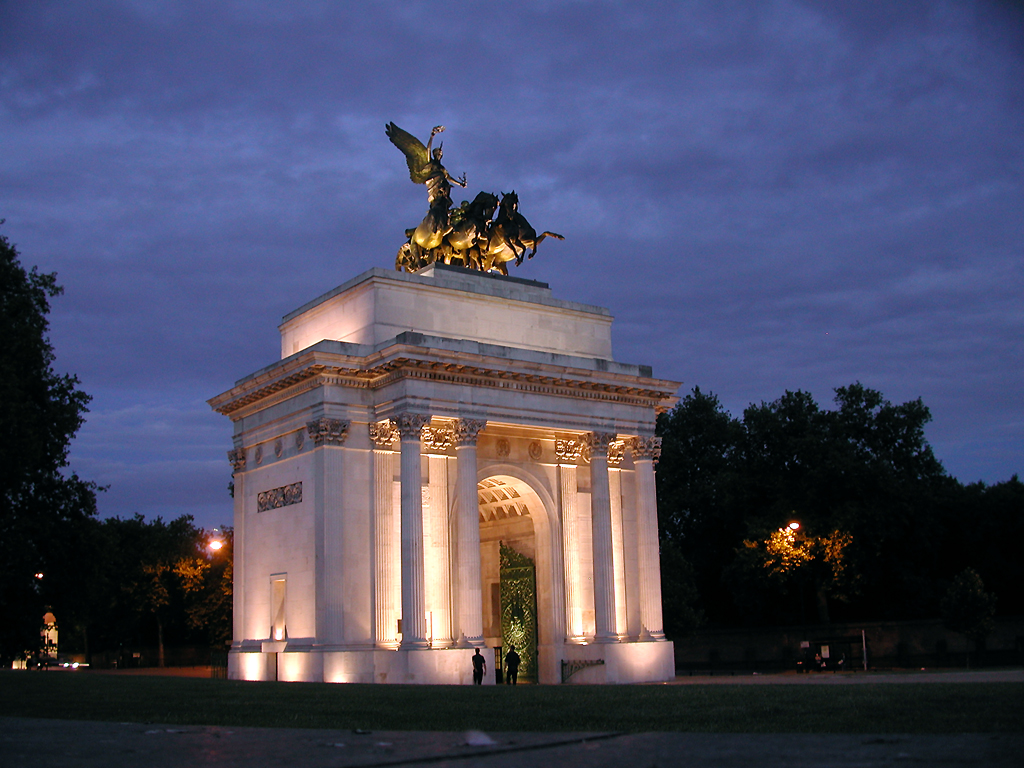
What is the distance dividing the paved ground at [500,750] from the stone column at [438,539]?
23.1m

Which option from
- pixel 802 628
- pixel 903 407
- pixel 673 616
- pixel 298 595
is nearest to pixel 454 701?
pixel 298 595

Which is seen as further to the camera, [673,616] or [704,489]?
[704,489]

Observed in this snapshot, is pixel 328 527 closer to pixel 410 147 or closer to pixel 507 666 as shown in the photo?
pixel 507 666

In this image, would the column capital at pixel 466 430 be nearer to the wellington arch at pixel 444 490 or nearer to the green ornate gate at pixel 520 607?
the wellington arch at pixel 444 490

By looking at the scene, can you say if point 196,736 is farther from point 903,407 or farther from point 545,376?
point 903,407

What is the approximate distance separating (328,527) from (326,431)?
3137mm

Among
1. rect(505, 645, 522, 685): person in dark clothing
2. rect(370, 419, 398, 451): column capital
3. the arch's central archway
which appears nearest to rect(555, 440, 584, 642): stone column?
the arch's central archway

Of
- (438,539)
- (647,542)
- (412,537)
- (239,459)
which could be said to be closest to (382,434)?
(412,537)

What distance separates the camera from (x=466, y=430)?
122 ft

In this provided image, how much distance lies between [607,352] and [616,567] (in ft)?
28.1

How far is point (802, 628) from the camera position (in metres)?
66.5

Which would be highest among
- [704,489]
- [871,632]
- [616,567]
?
[704,489]

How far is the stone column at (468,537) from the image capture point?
119ft

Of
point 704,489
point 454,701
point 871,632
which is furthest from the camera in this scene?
point 704,489
